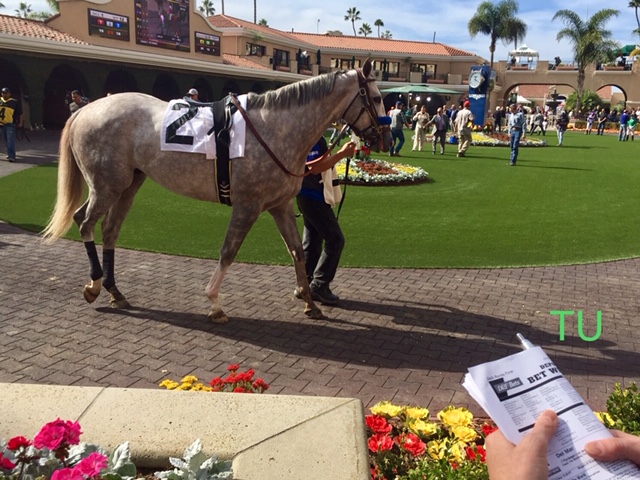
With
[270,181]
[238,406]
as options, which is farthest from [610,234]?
[238,406]

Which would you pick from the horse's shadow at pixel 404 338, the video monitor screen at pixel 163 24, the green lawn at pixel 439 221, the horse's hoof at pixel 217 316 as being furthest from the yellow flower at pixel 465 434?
the video monitor screen at pixel 163 24

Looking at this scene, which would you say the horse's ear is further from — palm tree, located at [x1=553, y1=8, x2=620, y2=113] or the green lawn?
palm tree, located at [x1=553, y1=8, x2=620, y2=113]

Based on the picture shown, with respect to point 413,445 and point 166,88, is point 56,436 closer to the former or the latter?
point 413,445

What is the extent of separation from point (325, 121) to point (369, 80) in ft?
1.86

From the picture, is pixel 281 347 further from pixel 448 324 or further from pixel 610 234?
pixel 610 234

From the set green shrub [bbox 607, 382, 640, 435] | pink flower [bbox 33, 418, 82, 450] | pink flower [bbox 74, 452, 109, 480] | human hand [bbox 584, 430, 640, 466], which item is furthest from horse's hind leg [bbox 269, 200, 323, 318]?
human hand [bbox 584, 430, 640, 466]

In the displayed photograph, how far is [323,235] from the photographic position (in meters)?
5.86

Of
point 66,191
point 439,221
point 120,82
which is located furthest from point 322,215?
point 120,82

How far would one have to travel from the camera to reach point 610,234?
368 inches

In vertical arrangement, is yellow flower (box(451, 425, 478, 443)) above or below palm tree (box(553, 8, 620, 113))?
below

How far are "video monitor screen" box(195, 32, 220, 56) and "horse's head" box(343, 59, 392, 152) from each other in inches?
1221

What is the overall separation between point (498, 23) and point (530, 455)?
58.7 meters

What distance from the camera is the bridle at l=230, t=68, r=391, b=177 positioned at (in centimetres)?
493

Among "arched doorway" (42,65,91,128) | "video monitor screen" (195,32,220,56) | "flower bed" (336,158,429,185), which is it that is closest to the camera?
"flower bed" (336,158,429,185)
